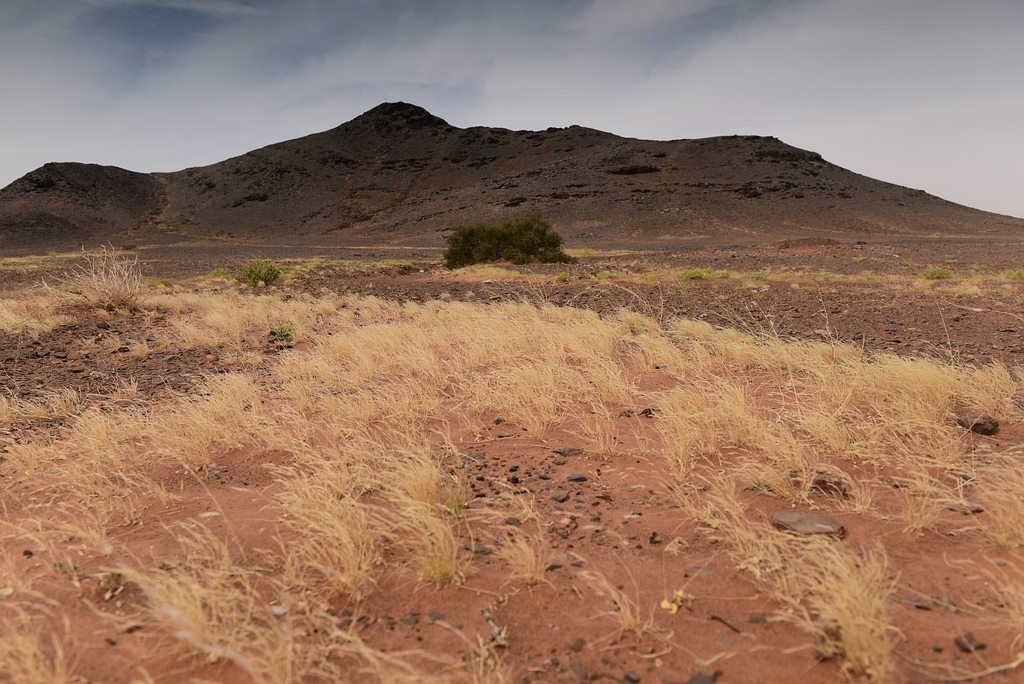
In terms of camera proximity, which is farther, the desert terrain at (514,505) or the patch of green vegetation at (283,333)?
the patch of green vegetation at (283,333)

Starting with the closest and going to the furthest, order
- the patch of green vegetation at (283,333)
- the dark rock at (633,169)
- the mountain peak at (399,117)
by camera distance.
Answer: the patch of green vegetation at (283,333) < the dark rock at (633,169) < the mountain peak at (399,117)

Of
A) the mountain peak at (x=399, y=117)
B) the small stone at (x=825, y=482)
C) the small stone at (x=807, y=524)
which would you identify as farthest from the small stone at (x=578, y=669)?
the mountain peak at (x=399, y=117)

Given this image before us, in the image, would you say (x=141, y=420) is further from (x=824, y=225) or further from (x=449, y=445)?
(x=824, y=225)

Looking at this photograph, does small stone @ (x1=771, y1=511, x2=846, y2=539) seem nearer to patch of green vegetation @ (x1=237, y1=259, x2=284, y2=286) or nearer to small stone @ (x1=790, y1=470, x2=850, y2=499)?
small stone @ (x1=790, y1=470, x2=850, y2=499)

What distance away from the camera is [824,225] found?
62.3m

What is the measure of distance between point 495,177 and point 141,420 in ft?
288

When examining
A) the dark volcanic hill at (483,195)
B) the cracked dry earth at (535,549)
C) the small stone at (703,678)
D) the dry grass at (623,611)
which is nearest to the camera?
the small stone at (703,678)

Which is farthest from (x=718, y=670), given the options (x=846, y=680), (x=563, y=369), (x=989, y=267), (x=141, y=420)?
(x=989, y=267)

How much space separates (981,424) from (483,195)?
77.5m

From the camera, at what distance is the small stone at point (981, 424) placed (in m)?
4.01

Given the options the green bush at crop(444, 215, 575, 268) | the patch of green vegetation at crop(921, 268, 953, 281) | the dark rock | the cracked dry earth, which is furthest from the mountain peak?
the cracked dry earth

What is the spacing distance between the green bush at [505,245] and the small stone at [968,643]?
77.3ft

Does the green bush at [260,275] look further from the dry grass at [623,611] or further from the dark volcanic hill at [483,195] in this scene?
the dark volcanic hill at [483,195]

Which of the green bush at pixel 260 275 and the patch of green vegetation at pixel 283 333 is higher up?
the green bush at pixel 260 275
